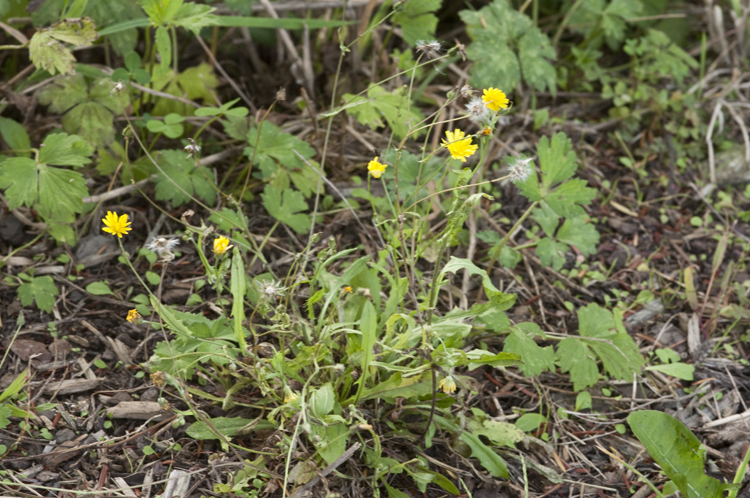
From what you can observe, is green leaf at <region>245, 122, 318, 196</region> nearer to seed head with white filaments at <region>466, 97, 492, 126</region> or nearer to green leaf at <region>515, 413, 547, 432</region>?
seed head with white filaments at <region>466, 97, 492, 126</region>

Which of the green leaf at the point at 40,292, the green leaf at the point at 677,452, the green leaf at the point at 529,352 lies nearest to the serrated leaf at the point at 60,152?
the green leaf at the point at 40,292

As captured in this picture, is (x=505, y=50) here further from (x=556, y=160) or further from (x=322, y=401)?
(x=322, y=401)

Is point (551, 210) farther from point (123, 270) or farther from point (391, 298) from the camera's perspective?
point (123, 270)

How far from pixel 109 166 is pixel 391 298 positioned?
1291 mm

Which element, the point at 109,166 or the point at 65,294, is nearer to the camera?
the point at 65,294

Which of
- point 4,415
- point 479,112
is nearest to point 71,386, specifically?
point 4,415

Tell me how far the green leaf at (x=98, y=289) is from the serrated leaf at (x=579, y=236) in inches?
66.3

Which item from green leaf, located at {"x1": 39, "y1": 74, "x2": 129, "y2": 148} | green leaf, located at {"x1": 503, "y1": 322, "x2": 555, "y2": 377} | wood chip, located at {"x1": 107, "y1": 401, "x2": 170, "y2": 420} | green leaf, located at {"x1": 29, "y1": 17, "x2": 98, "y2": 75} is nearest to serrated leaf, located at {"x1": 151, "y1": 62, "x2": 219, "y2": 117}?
green leaf, located at {"x1": 39, "y1": 74, "x2": 129, "y2": 148}

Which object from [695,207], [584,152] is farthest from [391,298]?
[695,207]

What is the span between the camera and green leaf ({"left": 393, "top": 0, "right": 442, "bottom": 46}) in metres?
2.78

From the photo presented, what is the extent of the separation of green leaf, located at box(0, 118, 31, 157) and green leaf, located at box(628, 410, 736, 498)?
233 centimetres

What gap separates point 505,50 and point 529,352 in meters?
1.57

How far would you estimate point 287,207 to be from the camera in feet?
7.63

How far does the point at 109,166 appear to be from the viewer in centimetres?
240
